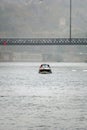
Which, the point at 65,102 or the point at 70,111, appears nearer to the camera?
the point at 70,111

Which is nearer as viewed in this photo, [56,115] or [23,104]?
[56,115]

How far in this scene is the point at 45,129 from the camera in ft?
153

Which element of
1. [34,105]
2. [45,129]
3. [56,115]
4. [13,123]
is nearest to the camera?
[45,129]

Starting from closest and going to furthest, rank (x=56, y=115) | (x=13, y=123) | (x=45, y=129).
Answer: (x=45, y=129)
(x=13, y=123)
(x=56, y=115)

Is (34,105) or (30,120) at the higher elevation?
(30,120)

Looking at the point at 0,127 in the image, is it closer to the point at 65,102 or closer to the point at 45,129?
the point at 45,129

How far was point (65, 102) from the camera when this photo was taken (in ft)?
226

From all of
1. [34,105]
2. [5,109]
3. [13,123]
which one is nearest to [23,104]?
[34,105]

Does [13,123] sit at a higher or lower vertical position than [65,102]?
higher

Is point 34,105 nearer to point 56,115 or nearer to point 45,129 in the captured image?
point 56,115


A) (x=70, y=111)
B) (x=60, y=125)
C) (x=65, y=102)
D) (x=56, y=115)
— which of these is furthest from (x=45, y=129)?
(x=65, y=102)

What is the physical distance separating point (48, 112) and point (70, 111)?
82.7 inches

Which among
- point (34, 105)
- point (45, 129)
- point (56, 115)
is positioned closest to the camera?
point (45, 129)

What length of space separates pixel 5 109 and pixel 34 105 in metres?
5.27
